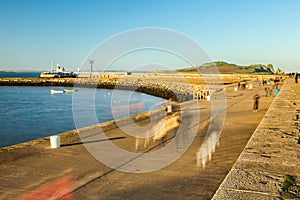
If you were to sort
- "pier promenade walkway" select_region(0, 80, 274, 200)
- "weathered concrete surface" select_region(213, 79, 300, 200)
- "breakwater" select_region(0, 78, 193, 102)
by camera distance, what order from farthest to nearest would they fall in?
"breakwater" select_region(0, 78, 193, 102) < "pier promenade walkway" select_region(0, 80, 274, 200) < "weathered concrete surface" select_region(213, 79, 300, 200)

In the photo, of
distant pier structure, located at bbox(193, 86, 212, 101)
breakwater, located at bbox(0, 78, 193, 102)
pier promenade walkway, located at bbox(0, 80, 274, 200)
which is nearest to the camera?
pier promenade walkway, located at bbox(0, 80, 274, 200)

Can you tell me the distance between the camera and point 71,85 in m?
101

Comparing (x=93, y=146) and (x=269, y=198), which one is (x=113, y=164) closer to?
(x=93, y=146)

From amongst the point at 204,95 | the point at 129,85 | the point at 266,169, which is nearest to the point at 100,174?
the point at 266,169

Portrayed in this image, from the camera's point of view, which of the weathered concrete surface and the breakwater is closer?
the weathered concrete surface

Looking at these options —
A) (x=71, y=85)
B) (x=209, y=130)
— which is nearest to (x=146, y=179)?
(x=209, y=130)

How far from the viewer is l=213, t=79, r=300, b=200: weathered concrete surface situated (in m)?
3.66

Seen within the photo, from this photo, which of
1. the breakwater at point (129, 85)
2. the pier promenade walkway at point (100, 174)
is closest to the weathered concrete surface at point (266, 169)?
Result: the pier promenade walkway at point (100, 174)

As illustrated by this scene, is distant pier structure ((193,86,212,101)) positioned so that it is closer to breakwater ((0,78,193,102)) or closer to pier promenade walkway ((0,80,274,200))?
breakwater ((0,78,193,102))

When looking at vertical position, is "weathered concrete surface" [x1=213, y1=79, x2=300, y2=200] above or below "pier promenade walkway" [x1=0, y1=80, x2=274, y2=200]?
above

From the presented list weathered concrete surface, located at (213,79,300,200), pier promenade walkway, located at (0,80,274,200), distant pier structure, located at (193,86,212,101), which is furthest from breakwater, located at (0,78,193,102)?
weathered concrete surface, located at (213,79,300,200)

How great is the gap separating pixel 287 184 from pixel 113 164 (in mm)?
4834

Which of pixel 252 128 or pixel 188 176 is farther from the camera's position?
pixel 252 128

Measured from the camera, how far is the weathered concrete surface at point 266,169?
12.0 feet
